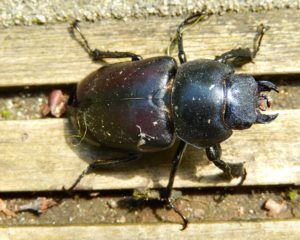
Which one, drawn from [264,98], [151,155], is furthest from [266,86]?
[151,155]

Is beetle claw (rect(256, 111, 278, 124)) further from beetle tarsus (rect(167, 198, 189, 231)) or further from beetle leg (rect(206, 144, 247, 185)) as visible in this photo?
beetle tarsus (rect(167, 198, 189, 231))

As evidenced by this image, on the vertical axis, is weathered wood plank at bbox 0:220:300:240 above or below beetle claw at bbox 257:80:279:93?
below

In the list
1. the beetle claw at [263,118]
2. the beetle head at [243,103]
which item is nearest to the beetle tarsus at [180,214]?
the beetle head at [243,103]

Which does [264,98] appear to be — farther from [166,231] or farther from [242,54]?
[166,231]

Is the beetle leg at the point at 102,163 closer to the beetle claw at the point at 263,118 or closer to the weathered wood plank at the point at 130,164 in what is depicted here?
the weathered wood plank at the point at 130,164

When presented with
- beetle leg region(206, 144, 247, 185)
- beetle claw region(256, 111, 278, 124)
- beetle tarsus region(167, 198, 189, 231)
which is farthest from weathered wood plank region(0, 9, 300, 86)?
beetle tarsus region(167, 198, 189, 231)
